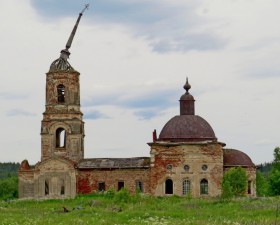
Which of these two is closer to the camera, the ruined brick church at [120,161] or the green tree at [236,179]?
the green tree at [236,179]

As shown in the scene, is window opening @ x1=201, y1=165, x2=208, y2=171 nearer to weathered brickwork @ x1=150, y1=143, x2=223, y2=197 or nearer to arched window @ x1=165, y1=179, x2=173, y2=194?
weathered brickwork @ x1=150, y1=143, x2=223, y2=197

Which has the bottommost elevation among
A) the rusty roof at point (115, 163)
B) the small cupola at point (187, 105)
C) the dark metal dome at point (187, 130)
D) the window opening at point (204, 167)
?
the window opening at point (204, 167)

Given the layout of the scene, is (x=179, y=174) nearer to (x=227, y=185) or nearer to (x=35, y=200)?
(x=227, y=185)

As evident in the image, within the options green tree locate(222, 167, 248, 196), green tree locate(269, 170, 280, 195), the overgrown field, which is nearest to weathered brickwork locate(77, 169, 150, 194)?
green tree locate(222, 167, 248, 196)

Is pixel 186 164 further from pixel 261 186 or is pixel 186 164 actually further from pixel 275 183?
pixel 261 186

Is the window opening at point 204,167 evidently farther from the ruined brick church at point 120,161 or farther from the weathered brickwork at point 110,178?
the weathered brickwork at point 110,178

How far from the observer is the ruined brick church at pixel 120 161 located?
45.9 metres

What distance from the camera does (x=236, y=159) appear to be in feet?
152

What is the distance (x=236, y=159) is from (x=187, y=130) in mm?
4125

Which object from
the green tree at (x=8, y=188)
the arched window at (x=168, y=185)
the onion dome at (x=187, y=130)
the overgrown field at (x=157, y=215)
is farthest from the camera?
the green tree at (x=8, y=188)

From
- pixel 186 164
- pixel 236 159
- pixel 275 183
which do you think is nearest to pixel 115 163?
pixel 186 164

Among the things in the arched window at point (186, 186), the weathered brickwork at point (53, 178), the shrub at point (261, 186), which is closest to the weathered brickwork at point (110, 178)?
the weathered brickwork at point (53, 178)

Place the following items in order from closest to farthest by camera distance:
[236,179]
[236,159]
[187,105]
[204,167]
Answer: [236,179] → [204,167] → [236,159] → [187,105]

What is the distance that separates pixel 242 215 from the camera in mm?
25391
